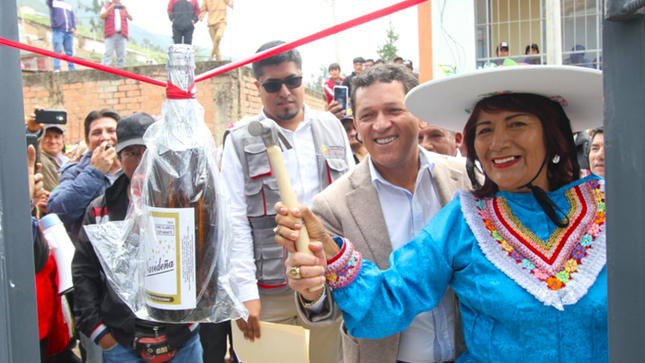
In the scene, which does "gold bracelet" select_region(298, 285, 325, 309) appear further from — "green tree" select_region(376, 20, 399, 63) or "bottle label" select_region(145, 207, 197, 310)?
"green tree" select_region(376, 20, 399, 63)

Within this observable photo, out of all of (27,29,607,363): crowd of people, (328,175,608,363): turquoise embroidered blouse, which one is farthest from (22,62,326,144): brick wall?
(328,175,608,363): turquoise embroidered blouse

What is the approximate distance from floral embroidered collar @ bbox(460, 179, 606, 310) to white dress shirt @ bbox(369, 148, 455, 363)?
35 cm

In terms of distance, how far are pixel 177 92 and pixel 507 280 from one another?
1076 mm

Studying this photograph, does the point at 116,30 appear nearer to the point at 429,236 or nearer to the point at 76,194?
the point at 76,194

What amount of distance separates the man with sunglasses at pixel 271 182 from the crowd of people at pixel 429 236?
1cm

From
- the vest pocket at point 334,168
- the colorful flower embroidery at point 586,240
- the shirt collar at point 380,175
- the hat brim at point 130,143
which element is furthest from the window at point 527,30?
the colorful flower embroidery at point 586,240

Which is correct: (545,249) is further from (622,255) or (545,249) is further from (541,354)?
(622,255)

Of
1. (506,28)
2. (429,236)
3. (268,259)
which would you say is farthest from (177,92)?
(506,28)

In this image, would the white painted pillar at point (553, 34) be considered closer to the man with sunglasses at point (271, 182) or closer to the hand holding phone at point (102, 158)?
the man with sunglasses at point (271, 182)

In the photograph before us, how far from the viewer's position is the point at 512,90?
5.17ft

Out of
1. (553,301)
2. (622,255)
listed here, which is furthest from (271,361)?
(622,255)

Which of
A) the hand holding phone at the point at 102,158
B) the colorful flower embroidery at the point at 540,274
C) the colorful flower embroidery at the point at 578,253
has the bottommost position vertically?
the colorful flower embroidery at the point at 540,274

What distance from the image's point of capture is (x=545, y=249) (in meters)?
1.52

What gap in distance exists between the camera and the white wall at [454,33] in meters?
7.77
